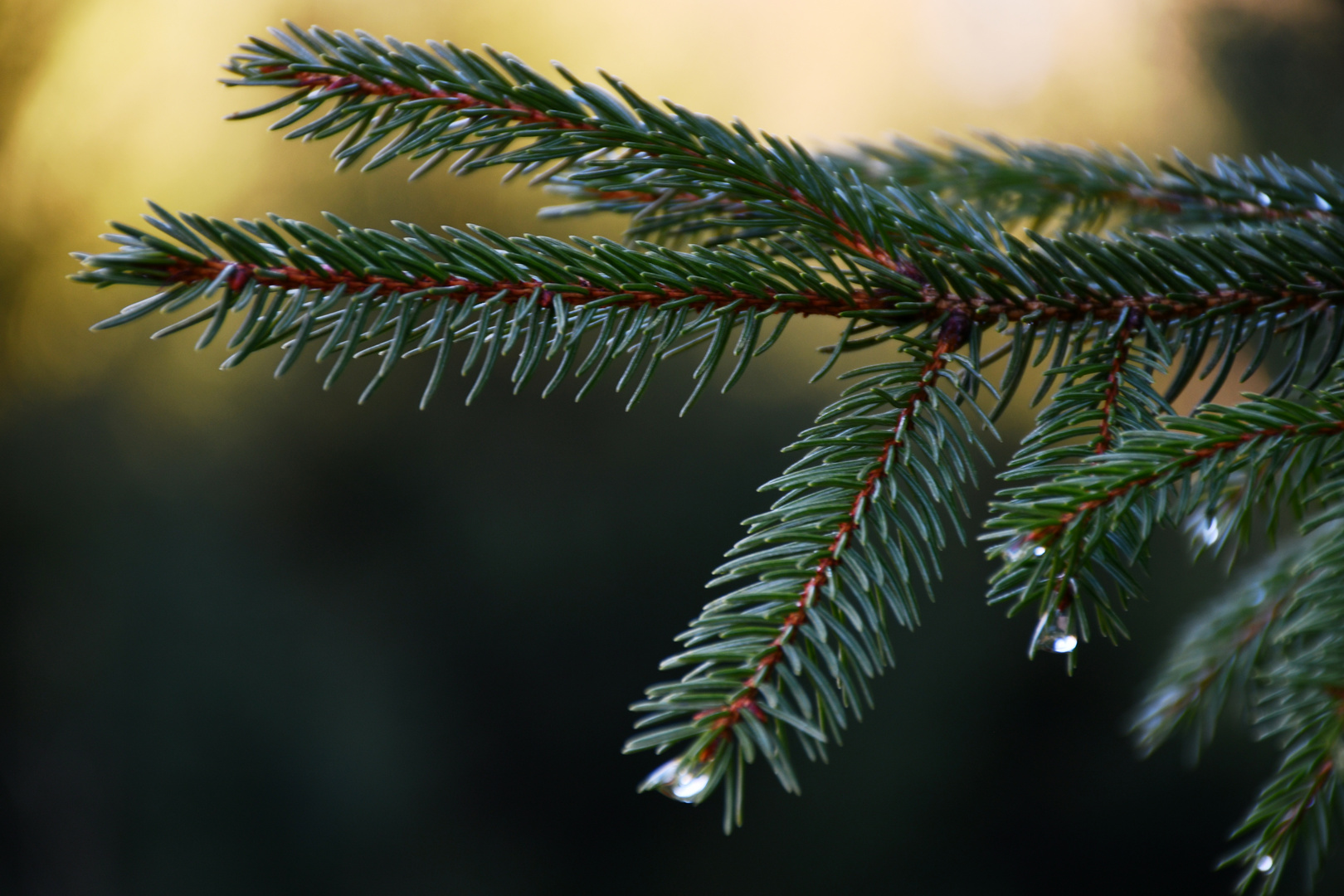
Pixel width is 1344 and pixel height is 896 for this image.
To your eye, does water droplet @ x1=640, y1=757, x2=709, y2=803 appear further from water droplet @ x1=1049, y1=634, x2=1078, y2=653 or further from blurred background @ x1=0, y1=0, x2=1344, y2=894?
blurred background @ x1=0, y1=0, x2=1344, y2=894

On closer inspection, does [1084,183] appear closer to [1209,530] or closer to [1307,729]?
[1209,530]

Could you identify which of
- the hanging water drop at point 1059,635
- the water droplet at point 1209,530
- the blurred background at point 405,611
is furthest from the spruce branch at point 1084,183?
the blurred background at point 405,611

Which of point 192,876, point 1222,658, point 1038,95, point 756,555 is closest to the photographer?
point 756,555

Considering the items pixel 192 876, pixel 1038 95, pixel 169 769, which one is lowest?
pixel 192 876

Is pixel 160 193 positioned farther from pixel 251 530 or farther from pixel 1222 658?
pixel 1222 658

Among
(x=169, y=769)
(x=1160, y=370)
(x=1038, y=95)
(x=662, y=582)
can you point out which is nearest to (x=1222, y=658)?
(x=1160, y=370)

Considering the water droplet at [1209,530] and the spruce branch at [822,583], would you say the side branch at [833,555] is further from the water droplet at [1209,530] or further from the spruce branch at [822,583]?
the water droplet at [1209,530]

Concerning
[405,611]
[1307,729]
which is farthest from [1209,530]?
[405,611]
